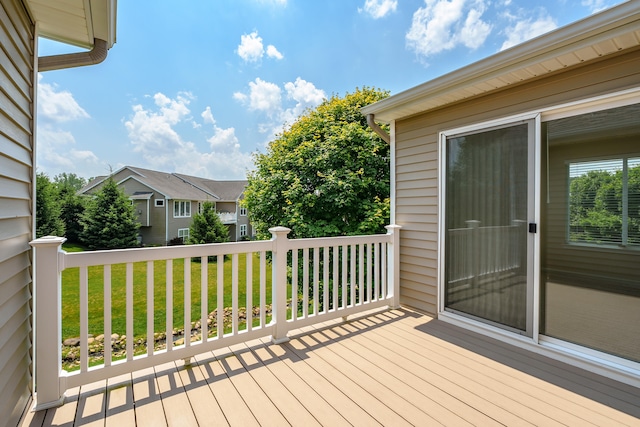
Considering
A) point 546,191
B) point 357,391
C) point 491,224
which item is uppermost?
point 546,191

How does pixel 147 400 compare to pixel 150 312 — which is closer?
pixel 147 400

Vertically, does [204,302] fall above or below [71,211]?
below

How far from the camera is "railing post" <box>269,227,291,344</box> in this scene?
2693 mm

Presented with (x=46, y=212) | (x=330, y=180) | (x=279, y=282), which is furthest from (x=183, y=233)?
(x=279, y=282)

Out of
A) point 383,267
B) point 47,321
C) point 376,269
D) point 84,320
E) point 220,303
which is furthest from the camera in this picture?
point 383,267

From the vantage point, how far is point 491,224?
9.25 feet

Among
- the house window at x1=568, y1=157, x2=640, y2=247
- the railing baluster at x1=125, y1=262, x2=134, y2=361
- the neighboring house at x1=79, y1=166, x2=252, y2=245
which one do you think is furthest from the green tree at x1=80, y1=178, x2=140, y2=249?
the house window at x1=568, y1=157, x2=640, y2=247

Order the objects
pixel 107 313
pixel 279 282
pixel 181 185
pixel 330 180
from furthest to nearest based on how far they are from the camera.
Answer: pixel 181 185
pixel 330 180
pixel 279 282
pixel 107 313

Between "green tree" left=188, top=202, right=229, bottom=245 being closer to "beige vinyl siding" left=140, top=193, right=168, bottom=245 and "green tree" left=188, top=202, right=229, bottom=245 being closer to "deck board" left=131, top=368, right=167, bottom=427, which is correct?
"beige vinyl siding" left=140, top=193, right=168, bottom=245

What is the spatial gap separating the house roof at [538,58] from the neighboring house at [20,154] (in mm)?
2672

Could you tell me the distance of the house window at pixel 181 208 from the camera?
18.2 metres

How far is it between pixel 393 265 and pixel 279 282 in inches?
60.6

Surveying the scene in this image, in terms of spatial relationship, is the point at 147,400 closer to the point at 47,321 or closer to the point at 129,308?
the point at 129,308

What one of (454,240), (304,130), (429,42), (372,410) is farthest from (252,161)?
(372,410)
